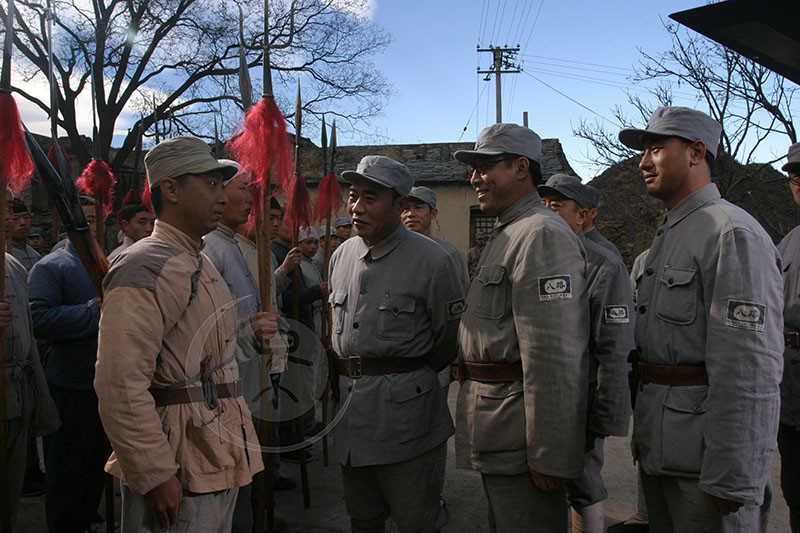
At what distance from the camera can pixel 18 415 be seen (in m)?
3.24

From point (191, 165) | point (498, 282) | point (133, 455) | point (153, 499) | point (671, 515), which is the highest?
point (191, 165)

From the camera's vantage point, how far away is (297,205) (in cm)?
423

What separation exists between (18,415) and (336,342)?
185cm

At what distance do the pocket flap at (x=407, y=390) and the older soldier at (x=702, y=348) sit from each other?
1010 millimetres

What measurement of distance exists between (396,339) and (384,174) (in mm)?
876

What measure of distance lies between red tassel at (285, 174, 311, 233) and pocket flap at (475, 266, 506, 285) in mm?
2014

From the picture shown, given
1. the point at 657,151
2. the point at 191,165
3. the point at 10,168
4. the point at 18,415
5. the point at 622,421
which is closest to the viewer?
the point at 191,165

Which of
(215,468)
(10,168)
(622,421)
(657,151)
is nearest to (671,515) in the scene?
(622,421)

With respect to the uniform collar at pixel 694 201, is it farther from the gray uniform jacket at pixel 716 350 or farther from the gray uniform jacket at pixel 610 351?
the gray uniform jacket at pixel 610 351

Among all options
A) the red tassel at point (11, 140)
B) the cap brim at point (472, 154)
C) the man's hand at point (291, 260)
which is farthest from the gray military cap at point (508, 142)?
the red tassel at point (11, 140)

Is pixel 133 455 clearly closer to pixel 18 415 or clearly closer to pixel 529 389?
pixel 529 389

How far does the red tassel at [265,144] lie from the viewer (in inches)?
109

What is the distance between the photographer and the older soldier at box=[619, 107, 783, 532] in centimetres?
191

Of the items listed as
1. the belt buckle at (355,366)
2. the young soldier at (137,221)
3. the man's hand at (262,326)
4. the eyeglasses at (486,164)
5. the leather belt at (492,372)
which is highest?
the eyeglasses at (486,164)
